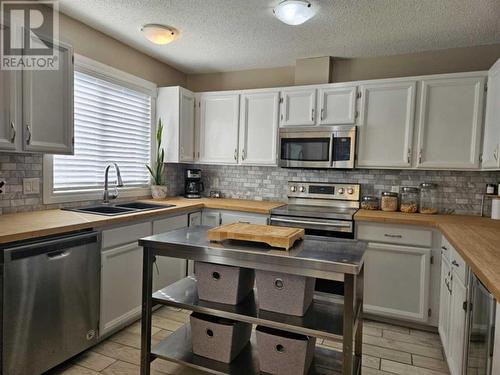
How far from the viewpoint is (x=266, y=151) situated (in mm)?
3553

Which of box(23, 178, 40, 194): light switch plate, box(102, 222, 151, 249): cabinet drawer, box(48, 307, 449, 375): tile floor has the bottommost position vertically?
box(48, 307, 449, 375): tile floor

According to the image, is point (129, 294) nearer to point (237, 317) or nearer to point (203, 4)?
point (237, 317)

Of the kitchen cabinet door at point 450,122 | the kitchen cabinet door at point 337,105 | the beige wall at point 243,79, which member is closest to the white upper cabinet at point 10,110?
the beige wall at point 243,79

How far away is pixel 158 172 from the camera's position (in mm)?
3604

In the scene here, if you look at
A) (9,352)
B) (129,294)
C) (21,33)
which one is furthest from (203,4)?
(9,352)

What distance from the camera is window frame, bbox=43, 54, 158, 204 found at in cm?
250

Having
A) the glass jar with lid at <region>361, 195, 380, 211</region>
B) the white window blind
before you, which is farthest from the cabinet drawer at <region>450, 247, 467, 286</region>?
the white window blind

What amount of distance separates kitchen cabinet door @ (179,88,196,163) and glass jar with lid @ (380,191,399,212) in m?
2.15

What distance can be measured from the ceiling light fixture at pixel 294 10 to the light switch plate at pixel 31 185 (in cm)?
216

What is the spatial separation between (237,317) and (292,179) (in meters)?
2.28

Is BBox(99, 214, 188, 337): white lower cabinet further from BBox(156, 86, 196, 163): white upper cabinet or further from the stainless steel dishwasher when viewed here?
BBox(156, 86, 196, 163): white upper cabinet

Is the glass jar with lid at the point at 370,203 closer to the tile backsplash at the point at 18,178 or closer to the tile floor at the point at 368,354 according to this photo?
the tile floor at the point at 368,354

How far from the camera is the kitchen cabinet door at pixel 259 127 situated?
3.50m

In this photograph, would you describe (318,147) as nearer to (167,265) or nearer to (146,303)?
(167,265)
